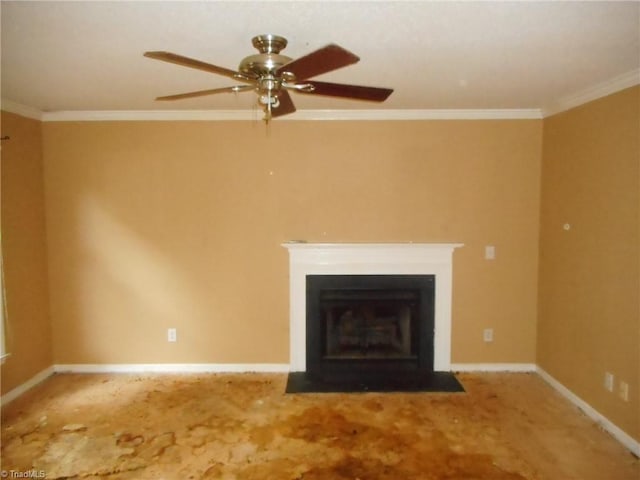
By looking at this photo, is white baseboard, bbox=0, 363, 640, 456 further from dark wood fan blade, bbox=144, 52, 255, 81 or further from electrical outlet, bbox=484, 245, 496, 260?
dark wood fan blade, bbox=144, 52, 255, 81

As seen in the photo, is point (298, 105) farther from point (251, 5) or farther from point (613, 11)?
point (613, 11)

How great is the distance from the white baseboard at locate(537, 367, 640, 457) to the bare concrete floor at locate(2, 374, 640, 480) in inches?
2.4

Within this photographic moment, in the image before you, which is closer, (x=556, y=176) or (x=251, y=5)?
(x=251, y=5)

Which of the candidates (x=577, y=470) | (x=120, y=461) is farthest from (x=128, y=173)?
(x=577, y=470)

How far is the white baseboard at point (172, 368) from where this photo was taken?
368 cm

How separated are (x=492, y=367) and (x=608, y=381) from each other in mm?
1034

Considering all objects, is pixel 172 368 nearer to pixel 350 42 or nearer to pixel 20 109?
pixel 20 109

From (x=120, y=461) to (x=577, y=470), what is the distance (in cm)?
273

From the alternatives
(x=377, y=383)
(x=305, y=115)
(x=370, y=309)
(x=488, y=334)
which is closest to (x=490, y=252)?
(x=488, y=334)

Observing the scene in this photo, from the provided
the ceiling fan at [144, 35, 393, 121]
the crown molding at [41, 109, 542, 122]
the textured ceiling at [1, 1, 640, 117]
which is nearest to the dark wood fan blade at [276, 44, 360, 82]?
the ceiling fan at [144, 35, 393, 121]

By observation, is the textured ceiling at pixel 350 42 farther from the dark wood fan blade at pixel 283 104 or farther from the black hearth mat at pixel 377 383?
the black hearth mat at pixel 377 383

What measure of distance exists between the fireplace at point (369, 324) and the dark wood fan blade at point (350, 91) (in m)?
2.03

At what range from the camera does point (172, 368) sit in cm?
369

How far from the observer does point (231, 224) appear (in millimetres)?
3602
